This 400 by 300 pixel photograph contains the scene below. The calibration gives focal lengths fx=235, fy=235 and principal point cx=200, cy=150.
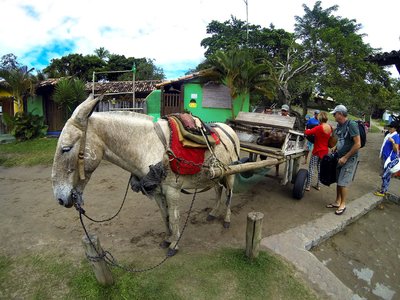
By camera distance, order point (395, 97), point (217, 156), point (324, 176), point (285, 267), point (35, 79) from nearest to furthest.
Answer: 1. point (285, 267)
2. point (217, 156)
3. point (324, 176)
4. point (35, 79)
5. point (395, 97)

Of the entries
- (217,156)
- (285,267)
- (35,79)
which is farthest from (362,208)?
(35,79)

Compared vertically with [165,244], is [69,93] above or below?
above

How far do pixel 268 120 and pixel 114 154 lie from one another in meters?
3.13

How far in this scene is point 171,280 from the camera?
8.23 ft

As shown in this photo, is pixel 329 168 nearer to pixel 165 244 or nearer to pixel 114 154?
pixel 165 244

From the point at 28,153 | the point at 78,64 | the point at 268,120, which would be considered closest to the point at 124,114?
the point at 268,120

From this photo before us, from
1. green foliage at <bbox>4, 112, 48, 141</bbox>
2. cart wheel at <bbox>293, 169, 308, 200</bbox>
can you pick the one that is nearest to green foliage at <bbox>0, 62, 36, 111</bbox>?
green foliage at <bbox>4, 112, 48, 141</bbox>

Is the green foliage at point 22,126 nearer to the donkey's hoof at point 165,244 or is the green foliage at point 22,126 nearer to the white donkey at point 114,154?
the donkey's hoof at point 165,244

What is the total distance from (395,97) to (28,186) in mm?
19774

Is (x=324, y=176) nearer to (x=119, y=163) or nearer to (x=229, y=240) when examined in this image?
(x=229, y=240)

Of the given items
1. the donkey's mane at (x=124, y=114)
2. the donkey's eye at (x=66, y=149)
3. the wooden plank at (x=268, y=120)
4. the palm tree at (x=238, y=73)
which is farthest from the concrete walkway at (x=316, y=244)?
the palm tree at (x=238, y=73)

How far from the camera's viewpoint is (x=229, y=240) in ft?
11.0

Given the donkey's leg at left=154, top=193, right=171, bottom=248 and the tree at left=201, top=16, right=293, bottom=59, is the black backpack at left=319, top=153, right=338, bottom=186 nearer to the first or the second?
the donkey's leg at left=154, top=193, right=171, bottom=248

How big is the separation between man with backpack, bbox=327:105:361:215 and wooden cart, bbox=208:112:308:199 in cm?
68
